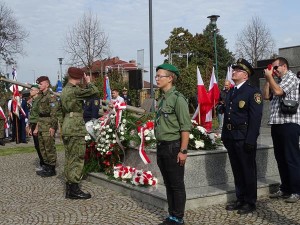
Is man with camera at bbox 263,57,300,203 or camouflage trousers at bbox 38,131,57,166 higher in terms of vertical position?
man with camera at bbox 263,57,300,203

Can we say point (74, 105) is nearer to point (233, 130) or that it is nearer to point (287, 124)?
point (233, 130)

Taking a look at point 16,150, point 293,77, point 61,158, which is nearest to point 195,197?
point 293,77

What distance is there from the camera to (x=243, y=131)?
524cm

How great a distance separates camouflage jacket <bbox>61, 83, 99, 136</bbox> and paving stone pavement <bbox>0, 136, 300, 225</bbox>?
43.6 inches

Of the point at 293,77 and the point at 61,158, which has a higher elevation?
the point at 293,77

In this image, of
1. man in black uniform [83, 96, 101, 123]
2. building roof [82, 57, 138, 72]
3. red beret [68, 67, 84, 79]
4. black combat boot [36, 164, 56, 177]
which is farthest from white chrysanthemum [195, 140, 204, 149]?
building roof [82, 57, 138, 72]

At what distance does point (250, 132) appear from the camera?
16.8 feet

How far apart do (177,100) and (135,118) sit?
346 cm

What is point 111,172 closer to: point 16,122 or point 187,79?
point 16,122

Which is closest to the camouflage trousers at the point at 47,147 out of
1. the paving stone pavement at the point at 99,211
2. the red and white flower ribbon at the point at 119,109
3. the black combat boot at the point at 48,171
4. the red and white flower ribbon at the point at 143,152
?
the black combat boot at the point at 48,171

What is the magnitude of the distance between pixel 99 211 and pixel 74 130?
142cm

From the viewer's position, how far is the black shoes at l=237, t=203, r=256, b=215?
5332 millimetres

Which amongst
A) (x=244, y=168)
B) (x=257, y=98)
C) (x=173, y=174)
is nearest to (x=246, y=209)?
(x=244, y=168)

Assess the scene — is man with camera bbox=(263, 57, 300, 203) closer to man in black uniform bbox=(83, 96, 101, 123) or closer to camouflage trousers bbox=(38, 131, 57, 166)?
camouflage trousers bbox=(38, 131, 57, 166)
